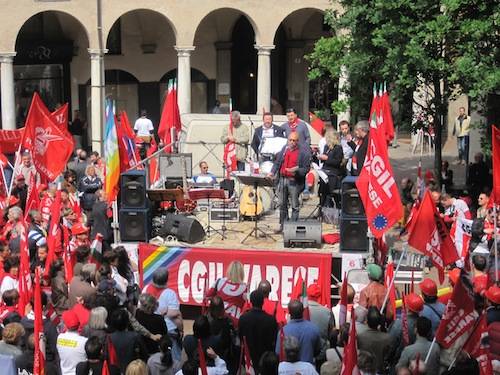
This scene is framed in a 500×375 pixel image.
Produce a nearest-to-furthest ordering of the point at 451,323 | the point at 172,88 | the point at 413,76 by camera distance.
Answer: the point at 451,323 → the point at 413,76 → the point at 172,88

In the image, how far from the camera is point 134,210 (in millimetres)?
16453

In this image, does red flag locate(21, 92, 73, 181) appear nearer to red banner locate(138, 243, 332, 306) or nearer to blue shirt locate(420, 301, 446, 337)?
red banner locate(138, 243, 332, 306)

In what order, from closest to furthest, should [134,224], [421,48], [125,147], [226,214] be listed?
1. [134,224]
2. [226,214]
3. [125,147]
4. [421,48]

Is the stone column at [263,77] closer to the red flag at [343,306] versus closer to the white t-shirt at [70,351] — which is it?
the red flag at [343,306]

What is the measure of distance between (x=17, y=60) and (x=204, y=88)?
641 cm

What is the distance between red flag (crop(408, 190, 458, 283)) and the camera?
477 inches

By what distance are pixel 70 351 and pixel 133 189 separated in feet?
22.5

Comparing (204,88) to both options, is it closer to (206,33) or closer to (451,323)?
(206,33)

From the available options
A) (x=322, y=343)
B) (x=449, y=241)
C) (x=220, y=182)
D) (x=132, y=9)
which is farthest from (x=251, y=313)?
(x=132, y=9)

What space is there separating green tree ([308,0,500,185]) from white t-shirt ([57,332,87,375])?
417 inches

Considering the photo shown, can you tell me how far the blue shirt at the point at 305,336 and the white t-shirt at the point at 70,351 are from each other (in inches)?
81.1

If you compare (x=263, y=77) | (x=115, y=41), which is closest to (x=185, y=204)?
(x=263, y=77)

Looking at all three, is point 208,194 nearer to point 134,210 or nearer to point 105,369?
point 134,210

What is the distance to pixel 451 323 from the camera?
9.72 metres
